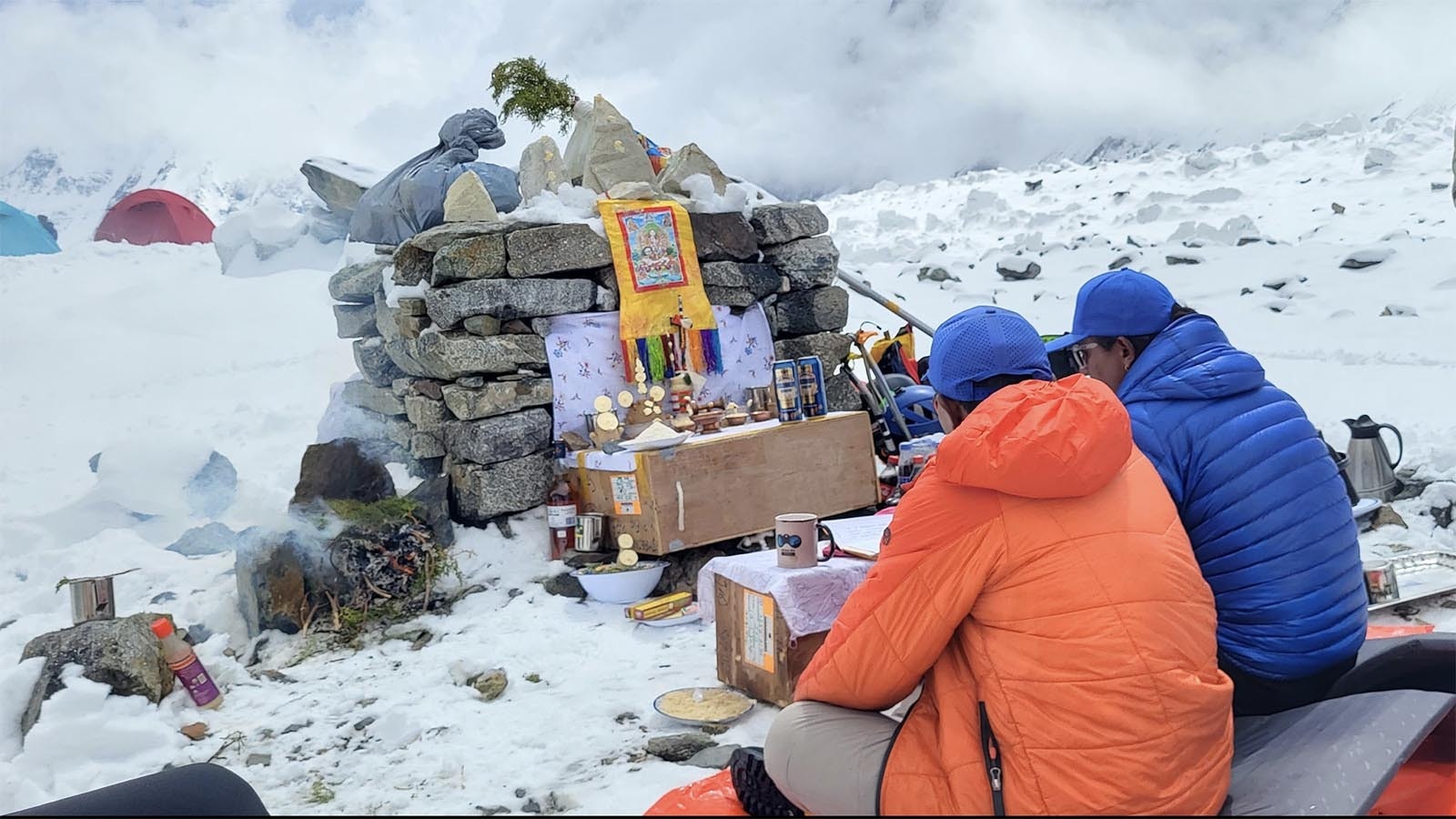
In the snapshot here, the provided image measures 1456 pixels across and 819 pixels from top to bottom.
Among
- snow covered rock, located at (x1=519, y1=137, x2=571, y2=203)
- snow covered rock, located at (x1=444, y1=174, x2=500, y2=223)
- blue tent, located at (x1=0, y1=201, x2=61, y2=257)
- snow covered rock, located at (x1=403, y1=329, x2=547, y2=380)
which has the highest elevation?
blue tent, located at (x1=0, y1=201, x2=61, y2=257)

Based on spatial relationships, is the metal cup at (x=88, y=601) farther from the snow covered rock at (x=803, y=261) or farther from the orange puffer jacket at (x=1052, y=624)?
the snow covered rock at (x=803, y=261)

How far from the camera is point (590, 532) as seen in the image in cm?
550

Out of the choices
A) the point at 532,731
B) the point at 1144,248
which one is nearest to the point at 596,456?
the point at 532,731

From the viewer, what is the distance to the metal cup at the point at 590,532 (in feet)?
18.0

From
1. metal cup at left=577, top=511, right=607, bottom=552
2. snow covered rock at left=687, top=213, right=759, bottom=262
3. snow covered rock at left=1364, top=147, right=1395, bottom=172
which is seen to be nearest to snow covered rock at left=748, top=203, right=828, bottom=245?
snow covered rock at left=687, top=213, right=759, bottom=262

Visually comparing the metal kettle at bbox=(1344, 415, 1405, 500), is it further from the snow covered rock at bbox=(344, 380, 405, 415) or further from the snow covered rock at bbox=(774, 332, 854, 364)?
the snow covered rock at bbox=(344, 380, 405, 415)

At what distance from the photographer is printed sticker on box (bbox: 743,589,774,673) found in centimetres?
343

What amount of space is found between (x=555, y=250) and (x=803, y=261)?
6.47 ft

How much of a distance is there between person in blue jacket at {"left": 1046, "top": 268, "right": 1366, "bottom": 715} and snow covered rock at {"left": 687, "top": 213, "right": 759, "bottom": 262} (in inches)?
178

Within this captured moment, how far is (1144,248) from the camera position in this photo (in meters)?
15.1

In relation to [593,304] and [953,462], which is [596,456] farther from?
[953,462]

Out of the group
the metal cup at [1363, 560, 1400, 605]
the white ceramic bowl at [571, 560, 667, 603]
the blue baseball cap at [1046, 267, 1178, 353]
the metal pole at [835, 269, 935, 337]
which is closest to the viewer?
the blue baseball cap at [1046, 267, 1178, 353]

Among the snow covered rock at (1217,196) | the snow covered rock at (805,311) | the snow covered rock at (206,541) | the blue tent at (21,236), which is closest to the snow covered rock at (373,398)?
the snow covered rock at (206,541)

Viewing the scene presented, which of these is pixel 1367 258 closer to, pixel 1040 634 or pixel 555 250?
pixel 555 250
